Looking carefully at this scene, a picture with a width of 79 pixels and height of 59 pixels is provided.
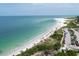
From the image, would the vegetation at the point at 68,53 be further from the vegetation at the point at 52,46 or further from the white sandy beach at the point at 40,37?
the white sandy beach at the point at 40,37

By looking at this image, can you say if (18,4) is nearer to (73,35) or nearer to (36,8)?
(36,8)

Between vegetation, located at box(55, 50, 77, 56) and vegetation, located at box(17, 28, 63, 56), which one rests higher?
vegetation, located at box(17, 28, 63, 56)

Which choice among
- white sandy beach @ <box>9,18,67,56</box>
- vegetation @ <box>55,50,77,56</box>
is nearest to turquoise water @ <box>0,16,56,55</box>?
white sandy beach @ <box>9,18,67,56</box>

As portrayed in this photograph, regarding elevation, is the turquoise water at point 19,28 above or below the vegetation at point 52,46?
above

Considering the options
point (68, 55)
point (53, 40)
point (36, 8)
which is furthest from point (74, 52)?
point (36, 8)

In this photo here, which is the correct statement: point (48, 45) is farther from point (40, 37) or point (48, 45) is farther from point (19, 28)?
point (19, 28)

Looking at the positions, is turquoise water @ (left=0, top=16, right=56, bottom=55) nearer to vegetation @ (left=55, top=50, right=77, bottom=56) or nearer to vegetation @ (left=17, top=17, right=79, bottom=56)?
vegetation @ (left=17, top=17, right=79, bottom=56)

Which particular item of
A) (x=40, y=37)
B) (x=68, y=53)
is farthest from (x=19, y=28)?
(x=68, y=53)

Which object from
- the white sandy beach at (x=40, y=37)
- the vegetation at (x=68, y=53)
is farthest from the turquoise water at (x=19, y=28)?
the vegetation at (x=68, y=53)
